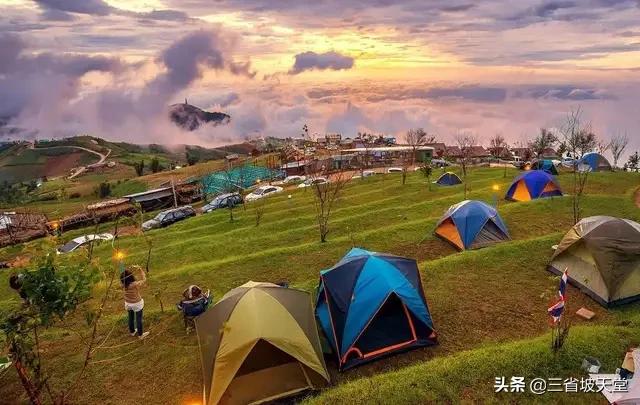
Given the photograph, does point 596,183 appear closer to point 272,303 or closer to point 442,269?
point 442,269

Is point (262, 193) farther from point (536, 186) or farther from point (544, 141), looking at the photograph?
point (544, 141)

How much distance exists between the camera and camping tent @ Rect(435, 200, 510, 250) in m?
19.0

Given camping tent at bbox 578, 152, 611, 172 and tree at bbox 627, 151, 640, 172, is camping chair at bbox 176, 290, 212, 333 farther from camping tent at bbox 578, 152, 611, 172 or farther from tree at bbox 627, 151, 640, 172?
tree at bbox 627, 151, 640, 172

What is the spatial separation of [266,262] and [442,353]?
33.3 feet

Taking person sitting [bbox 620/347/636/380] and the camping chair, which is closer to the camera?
person sitting [bbox 620/347/636/380]

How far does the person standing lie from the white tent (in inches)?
457

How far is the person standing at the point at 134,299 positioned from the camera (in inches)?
469

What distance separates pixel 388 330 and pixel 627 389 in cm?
529

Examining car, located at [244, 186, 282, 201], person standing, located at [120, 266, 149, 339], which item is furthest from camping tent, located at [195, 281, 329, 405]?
car, located at [244, 186, 282, 201]

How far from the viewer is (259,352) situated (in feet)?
34.6

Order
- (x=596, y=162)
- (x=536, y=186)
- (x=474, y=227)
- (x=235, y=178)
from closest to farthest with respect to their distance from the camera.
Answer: (x=474, y=227) < (x=536, y=186) < (x=596, y=162) < (x=235, y=178)

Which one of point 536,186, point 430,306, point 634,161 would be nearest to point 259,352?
point 430,306

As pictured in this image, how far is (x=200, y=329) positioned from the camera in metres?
11.7

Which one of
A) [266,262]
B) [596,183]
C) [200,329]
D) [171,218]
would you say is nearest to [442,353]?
[200,329]
